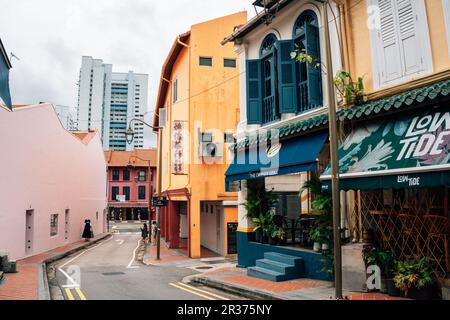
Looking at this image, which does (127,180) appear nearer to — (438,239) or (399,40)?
(399,40)

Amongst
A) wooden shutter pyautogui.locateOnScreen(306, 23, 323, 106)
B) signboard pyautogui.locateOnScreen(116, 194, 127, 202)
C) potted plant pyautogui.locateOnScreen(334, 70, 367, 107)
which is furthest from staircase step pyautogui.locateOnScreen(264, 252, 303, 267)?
signboard pyautogui.locateOnScreen(116, 194, 127, 202)

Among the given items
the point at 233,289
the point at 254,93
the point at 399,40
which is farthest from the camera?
the point at 254,93

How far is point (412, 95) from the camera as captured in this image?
8.23 meters

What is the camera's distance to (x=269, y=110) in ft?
46.3

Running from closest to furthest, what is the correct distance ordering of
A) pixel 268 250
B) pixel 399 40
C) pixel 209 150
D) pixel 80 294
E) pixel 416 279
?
pixel 416 279 → pixel 399 40 → pixel 80 294 → pixel 268 250 → pixel 209 150

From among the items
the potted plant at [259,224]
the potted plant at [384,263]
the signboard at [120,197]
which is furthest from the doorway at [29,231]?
the signboard at [120,197]

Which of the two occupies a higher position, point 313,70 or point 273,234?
point 313,70

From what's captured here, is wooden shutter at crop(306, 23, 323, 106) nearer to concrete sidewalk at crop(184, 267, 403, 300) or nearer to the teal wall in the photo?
the teal wall

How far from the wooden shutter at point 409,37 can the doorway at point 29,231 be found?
19.5 meters

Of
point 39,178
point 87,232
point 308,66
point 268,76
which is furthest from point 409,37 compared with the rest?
point 87,232

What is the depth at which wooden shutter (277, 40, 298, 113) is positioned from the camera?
12492 millimetres

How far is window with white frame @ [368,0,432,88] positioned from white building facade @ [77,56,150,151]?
423 feet

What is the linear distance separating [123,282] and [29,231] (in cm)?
1079
